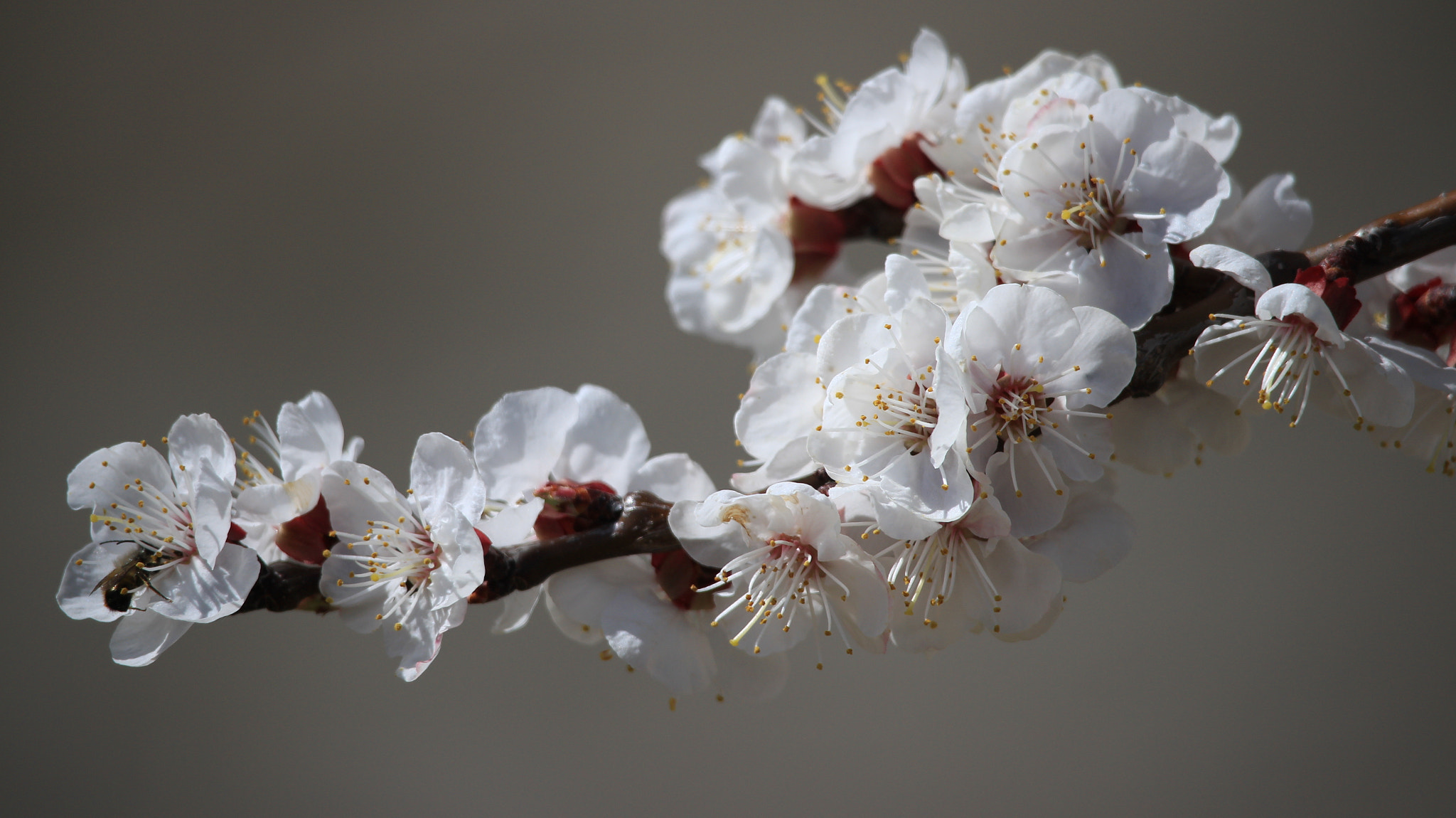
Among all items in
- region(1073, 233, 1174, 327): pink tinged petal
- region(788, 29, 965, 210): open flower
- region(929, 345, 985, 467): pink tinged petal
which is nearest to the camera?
region(929, 345, 985, 467): pink tinged petal


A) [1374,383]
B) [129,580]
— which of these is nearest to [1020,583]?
[1374,383]

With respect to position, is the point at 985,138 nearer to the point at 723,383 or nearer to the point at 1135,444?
the point at 1135,444

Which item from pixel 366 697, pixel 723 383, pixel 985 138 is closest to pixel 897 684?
pixel 723 383

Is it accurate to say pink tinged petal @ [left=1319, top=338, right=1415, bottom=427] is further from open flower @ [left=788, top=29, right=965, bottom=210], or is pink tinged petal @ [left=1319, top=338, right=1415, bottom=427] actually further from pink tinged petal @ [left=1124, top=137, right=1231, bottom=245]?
open flower @ [left=788, top=29, right=965, bottom=210]

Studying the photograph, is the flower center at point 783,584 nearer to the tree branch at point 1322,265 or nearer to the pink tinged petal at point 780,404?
the pink tinged petal at point 780,404

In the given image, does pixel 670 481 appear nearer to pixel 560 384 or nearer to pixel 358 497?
pixel 358 497

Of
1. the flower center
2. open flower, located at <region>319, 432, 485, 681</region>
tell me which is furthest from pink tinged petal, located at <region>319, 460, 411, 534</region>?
the flower center
